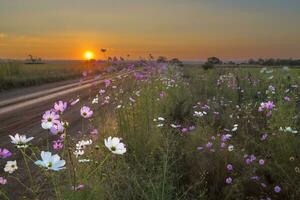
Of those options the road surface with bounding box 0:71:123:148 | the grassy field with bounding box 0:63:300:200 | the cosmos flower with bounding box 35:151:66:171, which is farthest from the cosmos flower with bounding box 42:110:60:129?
the road surface with bounding box 0:71:123:148

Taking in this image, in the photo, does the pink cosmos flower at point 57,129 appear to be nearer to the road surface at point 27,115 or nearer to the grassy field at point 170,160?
the grassy field at point 170,160

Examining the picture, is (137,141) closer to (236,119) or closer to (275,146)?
(275,146)

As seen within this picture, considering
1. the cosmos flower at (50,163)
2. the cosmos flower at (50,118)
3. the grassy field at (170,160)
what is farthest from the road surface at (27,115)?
→ the cosmos flower at (50,163)

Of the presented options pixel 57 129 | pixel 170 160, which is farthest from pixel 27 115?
pixel 57 129

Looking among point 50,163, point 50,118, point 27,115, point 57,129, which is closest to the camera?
point 50,163

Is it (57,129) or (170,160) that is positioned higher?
(57,129)

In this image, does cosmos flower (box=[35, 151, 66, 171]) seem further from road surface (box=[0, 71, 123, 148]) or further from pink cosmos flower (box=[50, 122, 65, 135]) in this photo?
road surface (box=[0, 71, 123, 148])

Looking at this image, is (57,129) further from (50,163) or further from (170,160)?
(170,160)

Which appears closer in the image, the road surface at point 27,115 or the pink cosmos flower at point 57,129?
the pink cosmos flower at point 57,129

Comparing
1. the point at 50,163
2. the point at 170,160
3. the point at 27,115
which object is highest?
the point at 50,163

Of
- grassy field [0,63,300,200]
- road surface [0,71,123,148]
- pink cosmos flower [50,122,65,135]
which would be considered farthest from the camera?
road surface [0,71,123,148]

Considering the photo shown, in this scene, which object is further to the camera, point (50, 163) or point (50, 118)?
point (50, 118)

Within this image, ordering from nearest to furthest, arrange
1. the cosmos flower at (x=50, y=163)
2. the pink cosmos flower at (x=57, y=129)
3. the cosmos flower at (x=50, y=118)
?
the cosmos flower at (x=50, y=163)
the pink cosmos flower at (x=57, y=129)
the cosmos flower at (x=50, y=118)

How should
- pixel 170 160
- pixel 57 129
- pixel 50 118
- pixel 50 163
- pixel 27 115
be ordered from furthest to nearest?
pixel 27 115
pixel 170 160
pixel 50 118
pixel 57 129
pixel 50 163
